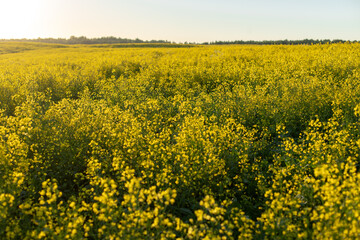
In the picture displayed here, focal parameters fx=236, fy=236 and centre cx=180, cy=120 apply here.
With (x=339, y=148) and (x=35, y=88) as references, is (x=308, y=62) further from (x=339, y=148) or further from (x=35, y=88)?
(x=35, y=88)

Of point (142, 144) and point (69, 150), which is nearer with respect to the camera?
point (142, 144)

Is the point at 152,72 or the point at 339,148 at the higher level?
the point at 152,72

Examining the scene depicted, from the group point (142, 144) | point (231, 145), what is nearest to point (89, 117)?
point (142, 144)

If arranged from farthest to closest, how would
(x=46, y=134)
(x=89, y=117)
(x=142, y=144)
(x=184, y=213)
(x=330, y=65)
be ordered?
1. (x=330, y=65)
2. (x=89, y=117)
3. (x=46, y=134)
4. (x=142, y=144)
5. (x=184, y=213)

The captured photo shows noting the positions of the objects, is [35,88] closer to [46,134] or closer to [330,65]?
[46,134]

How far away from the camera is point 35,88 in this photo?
31.8 ft

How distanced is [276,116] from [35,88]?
30.3 ft

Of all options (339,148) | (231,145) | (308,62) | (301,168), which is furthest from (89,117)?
(308,62)

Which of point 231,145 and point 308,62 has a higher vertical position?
point 308,62

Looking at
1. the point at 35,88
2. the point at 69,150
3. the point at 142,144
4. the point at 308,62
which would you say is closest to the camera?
the point at 142,144

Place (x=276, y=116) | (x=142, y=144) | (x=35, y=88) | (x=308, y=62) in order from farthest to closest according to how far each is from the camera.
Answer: (x=308, y=62)
(x=35, y=88)
(x=276, y=116)
(x=142, y=144)

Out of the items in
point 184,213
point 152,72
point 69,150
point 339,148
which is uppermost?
point 152,72

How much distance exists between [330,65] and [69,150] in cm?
1114

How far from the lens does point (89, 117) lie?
5617mm
